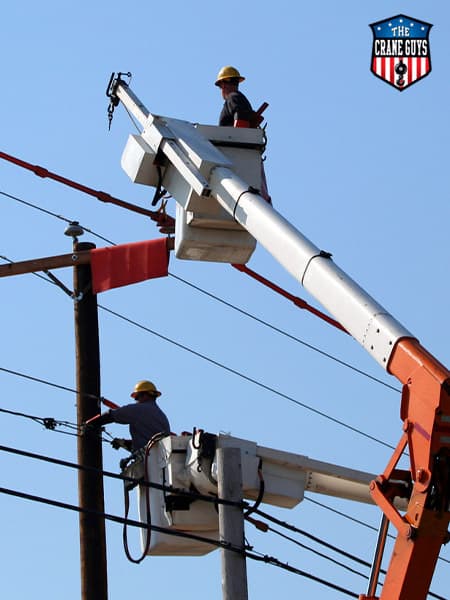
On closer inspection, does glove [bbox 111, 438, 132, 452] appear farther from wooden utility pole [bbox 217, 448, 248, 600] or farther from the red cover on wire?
wooden utility pole [bbox 217, 448, 248, 600]

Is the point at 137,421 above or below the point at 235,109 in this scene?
below

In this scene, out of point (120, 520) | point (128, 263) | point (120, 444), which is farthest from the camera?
point (128, 263)

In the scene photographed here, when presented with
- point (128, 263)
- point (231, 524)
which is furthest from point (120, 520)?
point (128, 263)

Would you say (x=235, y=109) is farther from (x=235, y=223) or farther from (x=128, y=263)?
(x=128, y=263)

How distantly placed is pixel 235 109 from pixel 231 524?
3.71 m

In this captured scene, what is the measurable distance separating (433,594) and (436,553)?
359 cm

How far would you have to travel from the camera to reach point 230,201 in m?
13.8

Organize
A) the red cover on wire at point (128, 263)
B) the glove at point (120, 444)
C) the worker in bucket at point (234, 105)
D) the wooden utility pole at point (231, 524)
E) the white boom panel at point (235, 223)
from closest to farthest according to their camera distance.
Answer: the white boom panel at point (235, 223) < the wooden utility pole at point (231, 524) < the worker in bucket at point (234, 105) < the glove at point (120, 444) < the red cover on wire at point (128, 263)

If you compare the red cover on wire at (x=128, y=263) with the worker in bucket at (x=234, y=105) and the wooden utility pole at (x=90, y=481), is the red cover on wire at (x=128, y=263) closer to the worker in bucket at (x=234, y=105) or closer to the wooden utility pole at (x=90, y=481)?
the wooden utility pole at (x=90, y=481)

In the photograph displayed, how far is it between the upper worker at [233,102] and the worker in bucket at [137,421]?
2552 mm

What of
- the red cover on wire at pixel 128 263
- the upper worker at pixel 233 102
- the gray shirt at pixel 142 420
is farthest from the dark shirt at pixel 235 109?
the gray shirt at pixel 142 420

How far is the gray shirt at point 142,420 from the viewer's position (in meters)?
16.6

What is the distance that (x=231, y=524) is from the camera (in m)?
14.3

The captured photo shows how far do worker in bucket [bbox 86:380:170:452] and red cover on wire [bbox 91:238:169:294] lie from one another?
1.29 meters
